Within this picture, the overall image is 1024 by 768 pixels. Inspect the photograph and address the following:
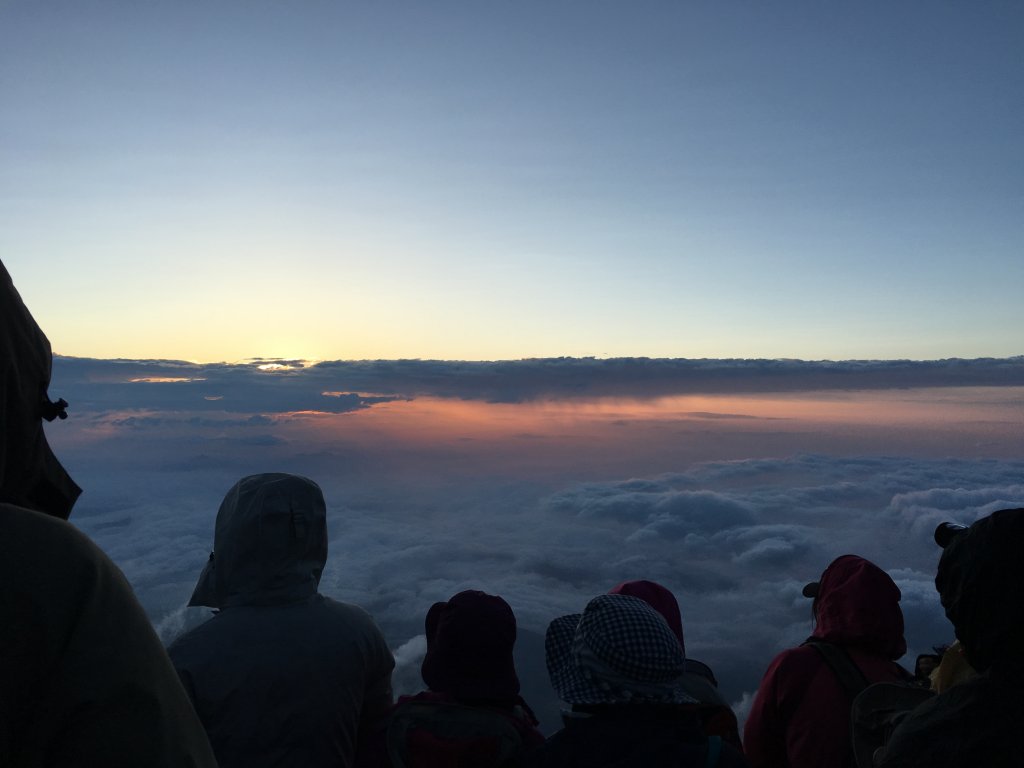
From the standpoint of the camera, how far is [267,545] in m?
3.80

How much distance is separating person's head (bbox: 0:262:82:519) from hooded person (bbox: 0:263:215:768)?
51 centimetres

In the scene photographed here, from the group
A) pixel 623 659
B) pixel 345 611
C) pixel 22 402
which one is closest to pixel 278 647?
pixel 345 611

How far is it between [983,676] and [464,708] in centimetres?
253

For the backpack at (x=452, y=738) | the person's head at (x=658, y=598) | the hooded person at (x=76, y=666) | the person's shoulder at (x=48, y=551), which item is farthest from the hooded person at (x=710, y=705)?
the person's shoulder at (x=48, y=551)

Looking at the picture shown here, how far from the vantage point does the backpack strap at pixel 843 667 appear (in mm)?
4102

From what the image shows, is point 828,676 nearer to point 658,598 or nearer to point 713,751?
point 658,598

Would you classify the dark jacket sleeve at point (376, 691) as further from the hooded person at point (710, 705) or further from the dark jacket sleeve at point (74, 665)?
the dark jacket sleeve at point (74, 665)

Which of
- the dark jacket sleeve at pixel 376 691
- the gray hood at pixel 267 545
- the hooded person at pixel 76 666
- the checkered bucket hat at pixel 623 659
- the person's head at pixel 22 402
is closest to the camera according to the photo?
the hooded person at pixel 76 666

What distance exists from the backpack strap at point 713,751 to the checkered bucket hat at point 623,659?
188mm

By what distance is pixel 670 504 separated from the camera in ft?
591

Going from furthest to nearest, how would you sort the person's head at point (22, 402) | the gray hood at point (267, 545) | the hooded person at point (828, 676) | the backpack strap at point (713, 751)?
the hooded person at point (828, 676) → the gray hood at point (267, 545) → the backpack strap at point (713, 751) → the person's head at point (22, 402)

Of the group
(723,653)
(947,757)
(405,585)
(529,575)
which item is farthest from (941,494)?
(947,757)

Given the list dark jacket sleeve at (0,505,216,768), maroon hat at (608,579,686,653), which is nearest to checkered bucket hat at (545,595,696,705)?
maroon hat at (608,579,686,653)

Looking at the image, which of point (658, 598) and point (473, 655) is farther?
point (658, 598)
